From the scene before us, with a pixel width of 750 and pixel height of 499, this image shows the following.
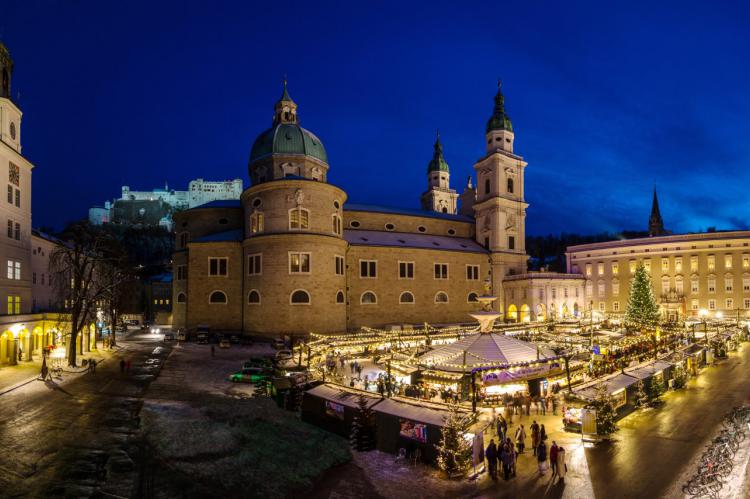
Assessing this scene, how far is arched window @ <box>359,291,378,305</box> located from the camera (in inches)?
2004

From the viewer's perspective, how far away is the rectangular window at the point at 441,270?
5666 centimetres

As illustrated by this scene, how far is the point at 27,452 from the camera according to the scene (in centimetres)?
1468

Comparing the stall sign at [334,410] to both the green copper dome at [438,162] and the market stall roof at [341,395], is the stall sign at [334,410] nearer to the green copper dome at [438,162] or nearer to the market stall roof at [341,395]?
the market stall roof at [341,395]

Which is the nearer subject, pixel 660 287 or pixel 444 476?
pixel 444 476

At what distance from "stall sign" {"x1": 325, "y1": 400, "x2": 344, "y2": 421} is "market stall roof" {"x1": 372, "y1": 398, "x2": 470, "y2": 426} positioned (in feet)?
5.56

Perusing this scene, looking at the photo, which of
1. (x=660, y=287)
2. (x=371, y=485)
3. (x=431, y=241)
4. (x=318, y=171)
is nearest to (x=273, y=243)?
(x=318, y=171)

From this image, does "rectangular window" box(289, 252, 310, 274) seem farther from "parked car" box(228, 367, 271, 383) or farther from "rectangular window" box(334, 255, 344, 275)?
"parked car" box(228, 367, 271, 383)

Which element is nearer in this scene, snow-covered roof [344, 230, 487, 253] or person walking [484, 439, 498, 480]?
person walking [484, 439, 498, 480]

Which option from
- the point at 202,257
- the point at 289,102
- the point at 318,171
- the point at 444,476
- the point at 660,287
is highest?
the point at 289,102

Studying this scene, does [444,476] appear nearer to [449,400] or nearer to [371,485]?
[371,485]

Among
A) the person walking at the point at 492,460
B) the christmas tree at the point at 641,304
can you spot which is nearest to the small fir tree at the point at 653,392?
the person walking at the point at 492,460

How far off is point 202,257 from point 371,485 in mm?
38912

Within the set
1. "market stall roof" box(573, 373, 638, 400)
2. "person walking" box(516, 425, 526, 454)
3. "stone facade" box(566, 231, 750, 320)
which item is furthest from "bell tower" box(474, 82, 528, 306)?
"person walking" box(516, 425, 526, 454)

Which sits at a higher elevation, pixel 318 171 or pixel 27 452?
pixel 318 171
